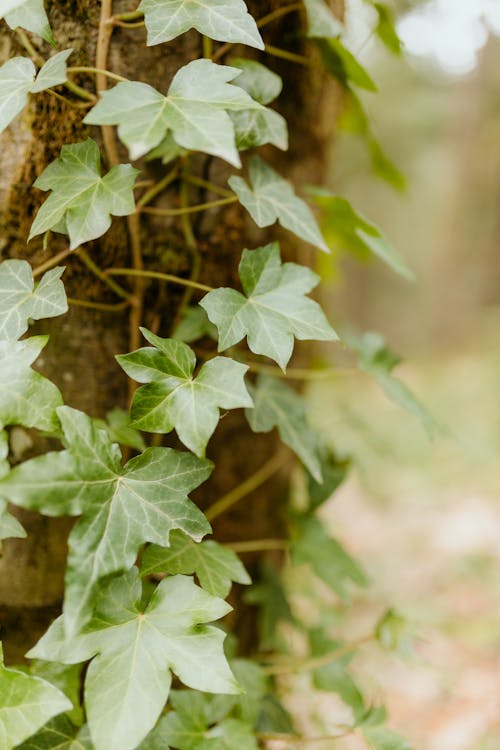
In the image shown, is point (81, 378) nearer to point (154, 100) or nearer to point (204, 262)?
point (204, 262)

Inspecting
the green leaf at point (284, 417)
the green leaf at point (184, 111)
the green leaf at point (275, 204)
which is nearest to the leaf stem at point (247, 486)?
the green leaf at point (284, 417)

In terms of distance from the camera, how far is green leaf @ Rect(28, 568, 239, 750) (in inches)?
25.6

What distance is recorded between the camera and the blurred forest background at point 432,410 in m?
1.89

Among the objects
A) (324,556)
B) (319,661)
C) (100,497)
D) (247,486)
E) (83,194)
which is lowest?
(319,661)

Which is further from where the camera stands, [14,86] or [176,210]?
[176,210]

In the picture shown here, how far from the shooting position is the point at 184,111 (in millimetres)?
647

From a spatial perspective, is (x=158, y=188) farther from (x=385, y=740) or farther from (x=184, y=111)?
(x=385, y=740)

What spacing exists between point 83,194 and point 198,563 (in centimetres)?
49

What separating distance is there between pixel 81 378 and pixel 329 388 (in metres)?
6.27

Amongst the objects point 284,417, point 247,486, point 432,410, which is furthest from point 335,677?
point 432,410

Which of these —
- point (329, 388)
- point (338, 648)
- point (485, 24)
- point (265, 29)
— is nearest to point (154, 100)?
point (265, 29)

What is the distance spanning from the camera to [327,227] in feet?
4.10

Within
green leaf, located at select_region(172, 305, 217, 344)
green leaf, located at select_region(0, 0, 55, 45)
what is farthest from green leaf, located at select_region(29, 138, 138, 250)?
green leaf, located at select_region(172, 305, 217, 344)

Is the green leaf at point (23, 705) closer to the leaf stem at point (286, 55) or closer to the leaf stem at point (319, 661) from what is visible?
the leaf stem at point (319, 661)
